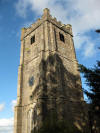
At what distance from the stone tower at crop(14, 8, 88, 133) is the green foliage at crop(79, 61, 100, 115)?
16.6 ft

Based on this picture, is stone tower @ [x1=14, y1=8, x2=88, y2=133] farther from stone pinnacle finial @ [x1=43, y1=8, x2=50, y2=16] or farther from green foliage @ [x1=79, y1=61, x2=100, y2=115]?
green foliage @ [x1=79, y1=61, x2=100, y2=115]

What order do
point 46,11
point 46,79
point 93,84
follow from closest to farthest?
point 93,84, point 46,79, point 46,11

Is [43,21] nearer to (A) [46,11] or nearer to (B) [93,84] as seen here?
(A) [46,11]

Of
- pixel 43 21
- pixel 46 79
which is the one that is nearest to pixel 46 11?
pixel 43 21

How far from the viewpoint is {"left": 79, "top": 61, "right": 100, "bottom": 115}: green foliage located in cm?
1204

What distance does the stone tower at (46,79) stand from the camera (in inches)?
685

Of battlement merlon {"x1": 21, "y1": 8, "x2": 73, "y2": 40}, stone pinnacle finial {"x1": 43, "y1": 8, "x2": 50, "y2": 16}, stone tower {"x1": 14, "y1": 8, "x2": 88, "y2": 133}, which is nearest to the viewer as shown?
stone tower {"x1": 14, "y1": 8, "x2": 88, "y2": 133}

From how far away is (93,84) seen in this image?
12688 millimetres

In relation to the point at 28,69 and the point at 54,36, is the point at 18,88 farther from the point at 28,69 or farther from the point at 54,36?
the point at 54,36

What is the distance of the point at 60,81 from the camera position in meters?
19.2

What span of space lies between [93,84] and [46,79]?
7.77 meters

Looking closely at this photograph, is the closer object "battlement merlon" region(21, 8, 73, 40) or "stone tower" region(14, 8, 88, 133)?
"stone tower" region(14, 8, 88, 133)

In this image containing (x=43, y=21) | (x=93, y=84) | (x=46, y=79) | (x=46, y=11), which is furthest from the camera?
(x=46, y=11)

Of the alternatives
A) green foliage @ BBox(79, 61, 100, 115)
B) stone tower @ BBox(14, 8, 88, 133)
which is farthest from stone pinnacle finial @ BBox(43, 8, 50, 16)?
green foliage @ BBox(79, 61, 100, 115)
